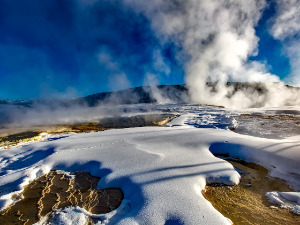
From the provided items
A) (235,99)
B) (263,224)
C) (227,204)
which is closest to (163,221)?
(227,204)

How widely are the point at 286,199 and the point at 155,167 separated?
2.56 m

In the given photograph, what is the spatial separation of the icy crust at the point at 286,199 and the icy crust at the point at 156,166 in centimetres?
68

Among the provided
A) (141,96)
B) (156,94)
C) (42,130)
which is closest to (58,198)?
(42,130)

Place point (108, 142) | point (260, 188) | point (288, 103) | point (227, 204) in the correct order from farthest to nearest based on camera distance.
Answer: point (288, 103) → point (108, 142) → point (260, 188) → point (227, 204)

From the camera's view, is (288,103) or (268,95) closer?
(288,103)

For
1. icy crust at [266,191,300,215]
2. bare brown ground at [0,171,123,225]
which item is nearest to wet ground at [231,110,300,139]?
icy crust at [266,191,300,215]

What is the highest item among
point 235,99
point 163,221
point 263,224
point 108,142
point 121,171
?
point 235,99

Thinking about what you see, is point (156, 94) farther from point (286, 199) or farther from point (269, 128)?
point (286, 199)

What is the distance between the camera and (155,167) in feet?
13.0

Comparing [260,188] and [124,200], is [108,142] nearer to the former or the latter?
[124,200]

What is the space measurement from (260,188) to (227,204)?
107cm

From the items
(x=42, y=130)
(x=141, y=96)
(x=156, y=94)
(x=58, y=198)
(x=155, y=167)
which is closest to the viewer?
(x=58, y=198)

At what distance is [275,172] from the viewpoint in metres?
4.04

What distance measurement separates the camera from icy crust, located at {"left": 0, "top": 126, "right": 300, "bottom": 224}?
265 cm
